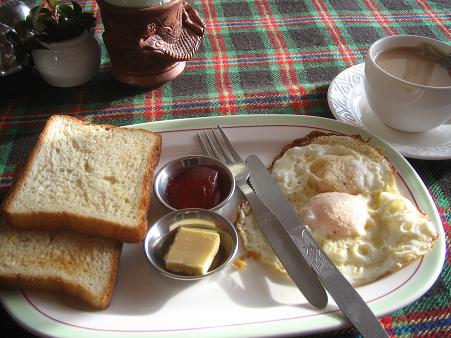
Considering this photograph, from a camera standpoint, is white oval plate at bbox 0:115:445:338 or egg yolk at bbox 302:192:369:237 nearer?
white oval plate at bbox 0:115:445:338

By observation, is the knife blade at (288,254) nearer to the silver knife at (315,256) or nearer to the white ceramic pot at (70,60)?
the silver knife at (315,256)

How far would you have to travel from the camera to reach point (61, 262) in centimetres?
143

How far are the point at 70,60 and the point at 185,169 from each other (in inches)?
39.0

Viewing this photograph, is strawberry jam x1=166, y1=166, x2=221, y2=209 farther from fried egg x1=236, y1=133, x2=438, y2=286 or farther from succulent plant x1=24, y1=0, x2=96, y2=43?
succulent plant x1=24, y1=0, x2=96, y2=43

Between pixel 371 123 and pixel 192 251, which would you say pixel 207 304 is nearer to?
pixel 192 251

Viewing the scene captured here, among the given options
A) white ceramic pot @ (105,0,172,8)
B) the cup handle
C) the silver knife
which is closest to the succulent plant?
white ceramic pot @ (105,0,172,8)

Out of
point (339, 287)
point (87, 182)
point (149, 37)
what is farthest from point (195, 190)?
point (149, 37)

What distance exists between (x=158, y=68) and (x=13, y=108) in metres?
0.83

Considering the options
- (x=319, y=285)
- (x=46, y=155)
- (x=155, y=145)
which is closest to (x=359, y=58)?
(x=155, y=145)

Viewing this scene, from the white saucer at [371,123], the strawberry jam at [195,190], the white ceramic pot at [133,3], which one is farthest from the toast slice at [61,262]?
the white saucer at [371,123]

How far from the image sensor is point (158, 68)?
236 cm

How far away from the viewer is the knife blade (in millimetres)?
1380

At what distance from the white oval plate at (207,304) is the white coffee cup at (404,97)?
17.0 inches

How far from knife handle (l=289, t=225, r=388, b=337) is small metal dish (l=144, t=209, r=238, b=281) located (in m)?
0.23
